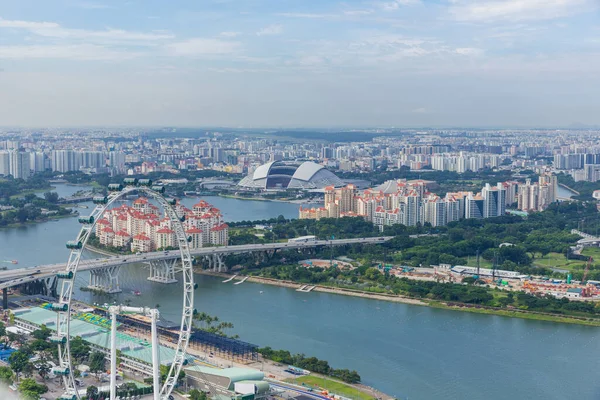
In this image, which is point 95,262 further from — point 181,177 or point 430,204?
point 181,177

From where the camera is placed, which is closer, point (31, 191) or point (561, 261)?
point (561, 261)

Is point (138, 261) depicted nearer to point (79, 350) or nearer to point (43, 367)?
point (79, 350)

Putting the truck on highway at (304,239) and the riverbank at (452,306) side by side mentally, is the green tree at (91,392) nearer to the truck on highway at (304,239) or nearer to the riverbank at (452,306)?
the riverbank at (452,306)

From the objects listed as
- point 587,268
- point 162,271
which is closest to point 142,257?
point 162,271

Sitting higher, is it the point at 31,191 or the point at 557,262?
the point at 31,191

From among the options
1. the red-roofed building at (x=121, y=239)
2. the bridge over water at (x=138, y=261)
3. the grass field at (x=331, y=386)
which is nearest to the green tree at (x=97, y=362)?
the grass field at (x=331, y=386)

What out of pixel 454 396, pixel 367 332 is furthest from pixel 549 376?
pixel 367 332
